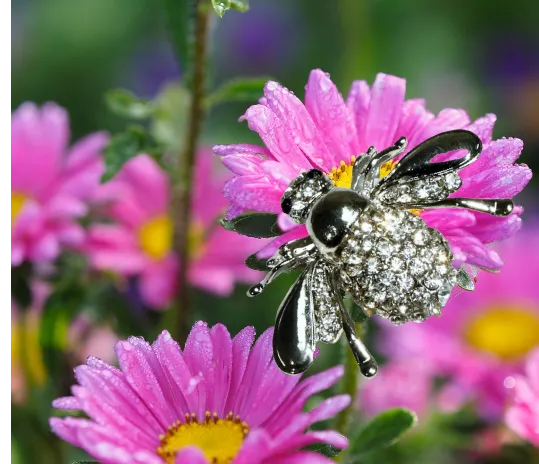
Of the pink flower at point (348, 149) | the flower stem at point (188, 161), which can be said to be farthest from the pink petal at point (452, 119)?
the flower stem at point (188, 161)

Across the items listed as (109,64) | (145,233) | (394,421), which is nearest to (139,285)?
(145,233)

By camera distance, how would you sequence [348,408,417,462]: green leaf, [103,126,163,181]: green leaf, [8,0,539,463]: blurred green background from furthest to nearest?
1. [8,0,539,463]: blurred green background
2. [103,126,163,181]: green leaf
3. [348,408,417,462]: green leaf

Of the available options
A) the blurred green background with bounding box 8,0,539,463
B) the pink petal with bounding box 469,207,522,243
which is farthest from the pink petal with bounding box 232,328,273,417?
the blurred green background with bounding box 8,0,539,463

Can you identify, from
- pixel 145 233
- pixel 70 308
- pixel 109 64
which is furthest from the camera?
pixel 109 64

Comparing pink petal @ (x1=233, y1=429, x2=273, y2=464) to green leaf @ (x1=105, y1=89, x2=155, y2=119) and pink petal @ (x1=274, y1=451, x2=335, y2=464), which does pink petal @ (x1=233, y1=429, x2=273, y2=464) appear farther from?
green leaf @ (x1=105, y1=89, x2=155, y2=119)

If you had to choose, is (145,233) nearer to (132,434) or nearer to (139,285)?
(139,285)

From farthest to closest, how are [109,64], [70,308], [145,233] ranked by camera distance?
1. [109,64]
2. [145,233]
3. [70,308]
